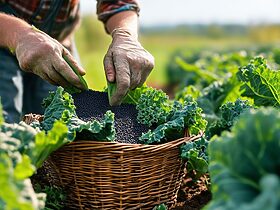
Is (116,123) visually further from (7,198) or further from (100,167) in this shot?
(7,198)

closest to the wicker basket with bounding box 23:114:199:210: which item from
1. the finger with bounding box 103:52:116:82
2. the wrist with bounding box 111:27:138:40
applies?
the finger with bounding box 103:52:116:82

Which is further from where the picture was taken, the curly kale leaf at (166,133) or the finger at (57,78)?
the finger at (57,78)

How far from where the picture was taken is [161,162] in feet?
9.93

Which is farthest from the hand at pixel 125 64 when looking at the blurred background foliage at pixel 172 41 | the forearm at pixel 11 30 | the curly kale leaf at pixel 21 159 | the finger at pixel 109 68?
the blurred background foliage at pixel 172 41

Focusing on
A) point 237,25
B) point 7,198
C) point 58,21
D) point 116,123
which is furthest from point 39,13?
point 237,25

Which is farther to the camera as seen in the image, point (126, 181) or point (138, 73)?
point (138, 73)

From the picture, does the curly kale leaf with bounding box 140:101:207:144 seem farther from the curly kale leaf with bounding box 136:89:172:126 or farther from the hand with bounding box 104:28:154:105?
the hand with bounding box 104:28:154:105

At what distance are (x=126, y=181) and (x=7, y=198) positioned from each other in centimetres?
108

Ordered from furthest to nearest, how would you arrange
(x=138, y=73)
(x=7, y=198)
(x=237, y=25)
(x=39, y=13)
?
(x=237, y=25)
(x=39, y=13)
(x=138, y=73)
(x=7, y=198)

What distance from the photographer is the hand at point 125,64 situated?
346cm

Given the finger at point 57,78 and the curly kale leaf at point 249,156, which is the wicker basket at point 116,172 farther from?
the curly kale leaf at point 249,156

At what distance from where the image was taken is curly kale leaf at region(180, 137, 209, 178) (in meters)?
3.01

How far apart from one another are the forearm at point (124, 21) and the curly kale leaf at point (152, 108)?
0.71m

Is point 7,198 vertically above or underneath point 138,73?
underneath
